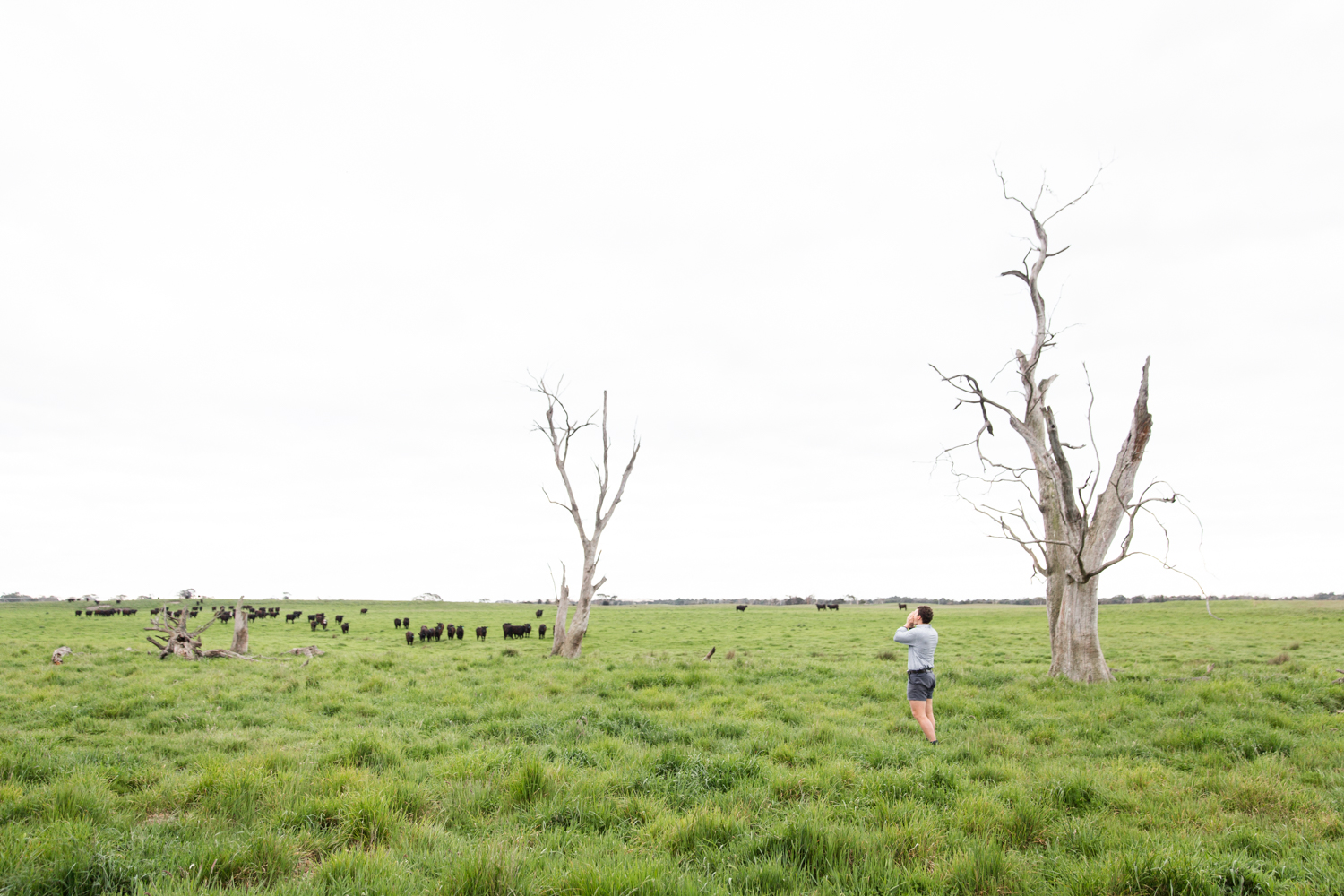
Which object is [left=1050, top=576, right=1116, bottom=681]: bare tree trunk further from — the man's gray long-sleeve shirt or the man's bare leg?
the man's bare leg

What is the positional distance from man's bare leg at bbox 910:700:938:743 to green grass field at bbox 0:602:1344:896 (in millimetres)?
274

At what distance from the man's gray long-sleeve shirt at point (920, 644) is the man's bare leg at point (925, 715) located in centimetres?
53

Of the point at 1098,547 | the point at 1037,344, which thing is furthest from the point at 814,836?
the point at 1037,344

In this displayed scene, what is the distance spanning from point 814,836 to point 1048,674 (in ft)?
41.9

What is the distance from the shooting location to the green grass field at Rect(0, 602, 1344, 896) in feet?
15.8

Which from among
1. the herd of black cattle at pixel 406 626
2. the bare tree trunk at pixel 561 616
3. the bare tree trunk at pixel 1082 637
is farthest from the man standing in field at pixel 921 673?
the herd of black cattle at pixel 406 626

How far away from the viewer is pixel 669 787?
7.14 m

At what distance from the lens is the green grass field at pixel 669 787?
480 centimetres

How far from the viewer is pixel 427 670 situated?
18.6 metres

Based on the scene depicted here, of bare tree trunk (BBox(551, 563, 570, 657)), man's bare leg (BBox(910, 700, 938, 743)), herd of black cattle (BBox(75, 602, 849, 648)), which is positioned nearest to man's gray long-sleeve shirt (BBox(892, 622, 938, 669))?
man's bare leg (BBox(910, 700, 938, 743))

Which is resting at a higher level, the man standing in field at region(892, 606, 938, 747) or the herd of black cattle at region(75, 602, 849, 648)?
the man standing in field at region(892, 606, 938, 747)

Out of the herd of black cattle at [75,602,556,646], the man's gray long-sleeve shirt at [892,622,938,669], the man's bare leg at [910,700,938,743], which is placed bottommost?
the herd of black cattle at [75,602,556,646]

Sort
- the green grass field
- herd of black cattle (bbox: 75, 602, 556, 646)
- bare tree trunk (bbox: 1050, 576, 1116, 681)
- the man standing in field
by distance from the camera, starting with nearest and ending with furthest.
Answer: the green grass field
the man standing in field
bare tree trunk (bbox: 1050, 576, 1116, 681)
herd of black cattle (bbox: 75, 602, 556, 646)

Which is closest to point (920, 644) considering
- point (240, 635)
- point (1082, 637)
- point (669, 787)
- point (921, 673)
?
point (921, 673)
